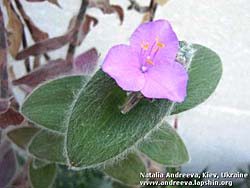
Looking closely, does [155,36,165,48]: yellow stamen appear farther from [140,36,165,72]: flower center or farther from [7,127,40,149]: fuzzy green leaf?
[7,127,40,149]: fuzzy green leaf

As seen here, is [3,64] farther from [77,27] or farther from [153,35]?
[153,35]

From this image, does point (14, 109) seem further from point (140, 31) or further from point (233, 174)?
point (233, 174)

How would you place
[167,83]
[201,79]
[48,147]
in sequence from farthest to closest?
[48,147]
[201,79]
[167,83]

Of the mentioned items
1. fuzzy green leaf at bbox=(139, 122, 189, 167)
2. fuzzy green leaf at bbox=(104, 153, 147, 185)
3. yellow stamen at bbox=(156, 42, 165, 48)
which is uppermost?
yellow stamen at bbox=(156, 42, 165, 48)

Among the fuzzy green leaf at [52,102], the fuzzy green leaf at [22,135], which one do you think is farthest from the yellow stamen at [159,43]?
the fuzzy green leaf at [22,135]

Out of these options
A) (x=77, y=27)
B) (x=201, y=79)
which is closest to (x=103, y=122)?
(x=201, y=79)

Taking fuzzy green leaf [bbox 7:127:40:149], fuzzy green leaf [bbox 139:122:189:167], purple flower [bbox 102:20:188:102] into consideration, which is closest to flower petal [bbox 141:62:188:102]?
purple flower [bbox 102:20:188:102]

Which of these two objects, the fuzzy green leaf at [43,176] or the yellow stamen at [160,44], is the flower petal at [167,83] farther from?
the fuzzy green leaf at [43,176]
